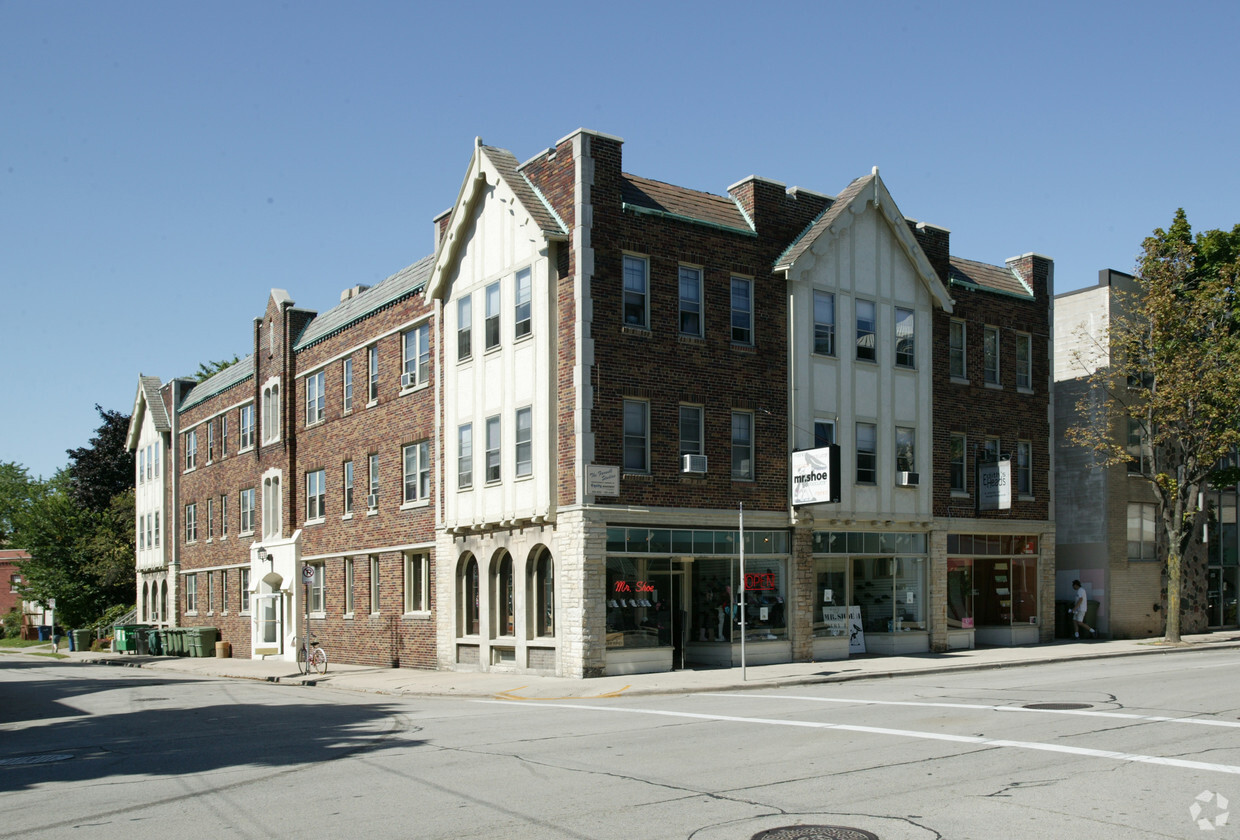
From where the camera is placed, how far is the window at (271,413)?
3966cm

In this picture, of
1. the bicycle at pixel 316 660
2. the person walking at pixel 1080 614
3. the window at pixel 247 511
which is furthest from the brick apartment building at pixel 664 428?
the window at pixel 247 511

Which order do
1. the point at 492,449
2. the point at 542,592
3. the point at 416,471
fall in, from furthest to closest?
the point at 416,471 → the point at 492,449 → the point at 542,592

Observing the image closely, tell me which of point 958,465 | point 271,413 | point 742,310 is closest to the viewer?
point 742,310

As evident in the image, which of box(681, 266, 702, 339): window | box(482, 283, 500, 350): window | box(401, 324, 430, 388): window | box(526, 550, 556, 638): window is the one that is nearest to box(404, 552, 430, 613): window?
box(401, 324, 430, 388): window

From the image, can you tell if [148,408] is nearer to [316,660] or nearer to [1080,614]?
[316,660]

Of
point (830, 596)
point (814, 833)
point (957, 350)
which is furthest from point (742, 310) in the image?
point (814, 833)

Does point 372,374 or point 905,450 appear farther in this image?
point 372,374

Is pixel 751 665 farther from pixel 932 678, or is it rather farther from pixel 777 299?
pixel 777 299

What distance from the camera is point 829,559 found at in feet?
90.7

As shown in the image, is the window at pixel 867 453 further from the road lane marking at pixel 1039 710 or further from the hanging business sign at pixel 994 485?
the road lane marking at pixel 1039 710

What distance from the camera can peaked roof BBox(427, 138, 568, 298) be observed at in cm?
2483

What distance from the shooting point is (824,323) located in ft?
91.8

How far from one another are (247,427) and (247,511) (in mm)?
3153

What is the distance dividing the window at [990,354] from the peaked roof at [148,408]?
36640mm
